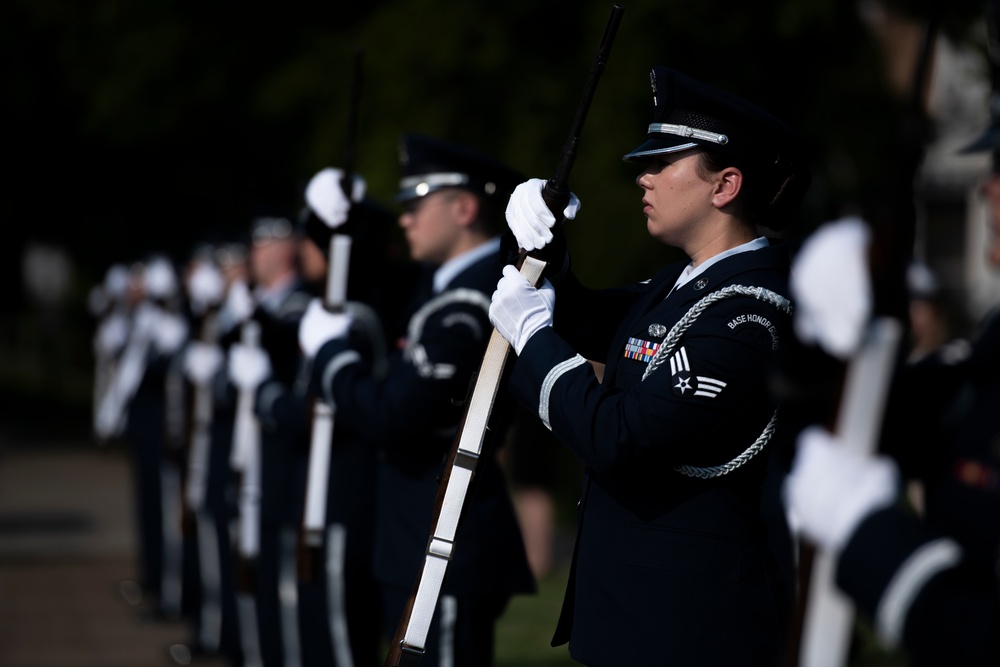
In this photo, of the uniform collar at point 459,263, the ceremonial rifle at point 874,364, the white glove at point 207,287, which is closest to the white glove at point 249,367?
the white glove at point 207,287

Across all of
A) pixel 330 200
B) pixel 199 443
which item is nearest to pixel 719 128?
pixel 330 200

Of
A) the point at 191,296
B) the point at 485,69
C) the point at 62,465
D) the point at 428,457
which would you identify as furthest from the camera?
the point at 62,465

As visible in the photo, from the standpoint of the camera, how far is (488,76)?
8086 mm

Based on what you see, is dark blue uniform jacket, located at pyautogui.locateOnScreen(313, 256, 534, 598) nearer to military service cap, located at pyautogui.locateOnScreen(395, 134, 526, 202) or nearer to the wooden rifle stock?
military service cap, located at pyautogui.locateOnScreen(395, 134, 526, 202)

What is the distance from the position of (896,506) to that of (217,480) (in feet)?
18.3

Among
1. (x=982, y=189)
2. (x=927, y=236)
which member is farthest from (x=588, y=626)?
(x=927, y=236)

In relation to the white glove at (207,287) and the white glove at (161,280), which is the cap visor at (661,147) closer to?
the white glove at (207,287)

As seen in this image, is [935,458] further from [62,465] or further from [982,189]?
[62,465]

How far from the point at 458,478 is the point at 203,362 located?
4831 millimetres

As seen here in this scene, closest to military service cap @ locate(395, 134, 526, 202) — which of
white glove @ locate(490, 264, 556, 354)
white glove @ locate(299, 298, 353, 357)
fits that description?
white glove @ locate(299, 298, 353, 357)

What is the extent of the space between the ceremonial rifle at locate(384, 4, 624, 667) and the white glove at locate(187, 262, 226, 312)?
5.04m

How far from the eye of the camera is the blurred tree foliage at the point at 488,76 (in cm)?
741

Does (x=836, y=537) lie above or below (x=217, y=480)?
above

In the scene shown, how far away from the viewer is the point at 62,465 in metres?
15.7
